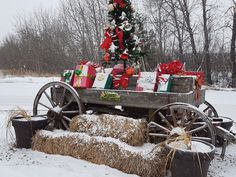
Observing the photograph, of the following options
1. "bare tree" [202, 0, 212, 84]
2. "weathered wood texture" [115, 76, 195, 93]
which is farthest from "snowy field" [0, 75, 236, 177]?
"bare tree" [202, 0, 212, 84]

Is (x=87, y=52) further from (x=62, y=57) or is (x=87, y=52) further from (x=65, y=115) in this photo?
(x=65, y=115)

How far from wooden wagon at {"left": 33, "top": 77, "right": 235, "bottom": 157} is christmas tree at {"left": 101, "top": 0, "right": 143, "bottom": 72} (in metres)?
0.92

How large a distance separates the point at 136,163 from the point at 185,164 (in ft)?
2.46

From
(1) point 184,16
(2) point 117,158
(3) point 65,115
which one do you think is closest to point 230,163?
(2) point 117,158

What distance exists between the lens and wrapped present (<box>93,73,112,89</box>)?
586 centimetres

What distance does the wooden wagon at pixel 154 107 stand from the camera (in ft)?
16.2

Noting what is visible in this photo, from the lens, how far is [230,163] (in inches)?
207

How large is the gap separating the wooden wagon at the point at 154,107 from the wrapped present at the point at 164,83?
12 cm

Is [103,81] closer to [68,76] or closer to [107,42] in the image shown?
[68,76]

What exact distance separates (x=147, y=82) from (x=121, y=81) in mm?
596

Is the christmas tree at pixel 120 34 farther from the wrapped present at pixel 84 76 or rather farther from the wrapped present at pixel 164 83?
the wrapped present at pixel 164 83

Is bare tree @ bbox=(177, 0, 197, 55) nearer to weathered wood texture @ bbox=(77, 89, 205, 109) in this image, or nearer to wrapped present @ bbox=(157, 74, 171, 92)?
weathered wood texture @ bbox=(77, 89, 205, 109)

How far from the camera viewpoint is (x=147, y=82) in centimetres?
545

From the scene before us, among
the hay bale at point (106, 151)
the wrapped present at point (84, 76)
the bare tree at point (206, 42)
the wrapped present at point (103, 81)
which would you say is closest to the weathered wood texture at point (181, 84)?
the hay bale at point (106, 151)
